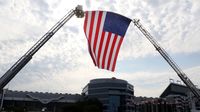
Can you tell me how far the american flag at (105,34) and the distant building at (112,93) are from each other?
15914 cm

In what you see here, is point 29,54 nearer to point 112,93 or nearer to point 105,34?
point 105,34

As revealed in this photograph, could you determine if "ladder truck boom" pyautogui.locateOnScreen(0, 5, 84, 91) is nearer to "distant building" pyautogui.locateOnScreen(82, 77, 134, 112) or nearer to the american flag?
the american flag

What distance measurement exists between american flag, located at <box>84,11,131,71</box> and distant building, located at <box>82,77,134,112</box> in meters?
159

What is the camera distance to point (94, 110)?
98.9 meters

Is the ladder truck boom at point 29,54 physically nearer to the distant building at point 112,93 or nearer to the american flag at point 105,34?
the american flag at point 105,34

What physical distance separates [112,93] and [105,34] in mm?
160227

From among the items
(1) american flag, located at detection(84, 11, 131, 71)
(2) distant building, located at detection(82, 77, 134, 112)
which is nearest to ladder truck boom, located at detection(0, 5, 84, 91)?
(1) american flag, located at detection(84, 11, 131, 71)

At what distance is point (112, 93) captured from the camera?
605ft

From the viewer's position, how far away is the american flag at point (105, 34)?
2686 centimetres

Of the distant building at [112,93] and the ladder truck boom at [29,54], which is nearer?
the ladder truck boom at [29,54]

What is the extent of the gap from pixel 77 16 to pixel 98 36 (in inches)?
324

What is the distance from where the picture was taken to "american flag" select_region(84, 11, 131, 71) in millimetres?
26859

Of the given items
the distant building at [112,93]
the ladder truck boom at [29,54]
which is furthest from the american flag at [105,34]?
the distant building at [112,93]

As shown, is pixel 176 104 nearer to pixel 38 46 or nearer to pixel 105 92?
pixel 105 92
